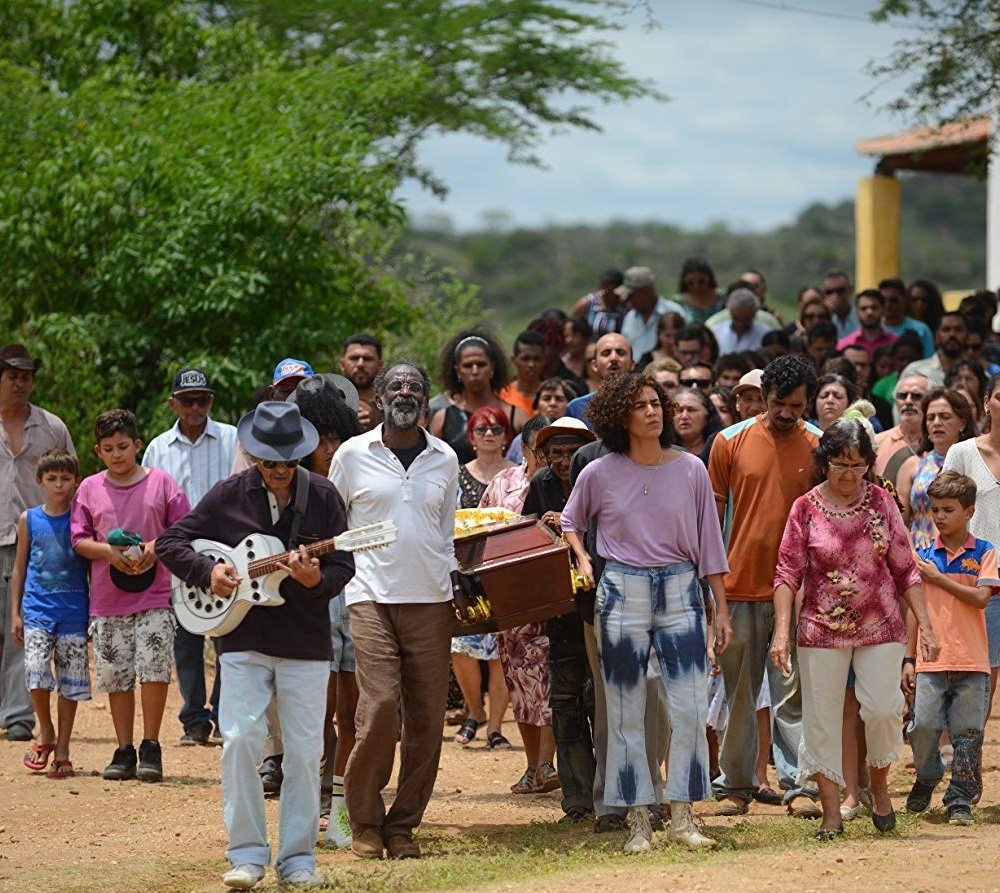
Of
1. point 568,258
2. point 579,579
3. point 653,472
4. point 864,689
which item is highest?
point 568,258

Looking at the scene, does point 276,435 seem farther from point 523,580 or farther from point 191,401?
point 191,401

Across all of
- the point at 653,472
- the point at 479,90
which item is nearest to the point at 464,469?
the point at 653,472

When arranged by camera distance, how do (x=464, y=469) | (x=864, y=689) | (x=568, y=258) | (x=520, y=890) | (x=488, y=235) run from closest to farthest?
(x=520, y=890), (x=864, y=689), (x=464, y=469), (x=568, y=258), (x=488, y=235)

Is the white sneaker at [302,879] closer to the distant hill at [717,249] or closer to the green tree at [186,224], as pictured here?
the green tree at [186,224]

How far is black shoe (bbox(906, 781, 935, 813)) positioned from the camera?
29.7 ft

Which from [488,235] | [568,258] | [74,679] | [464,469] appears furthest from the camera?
[488,235]

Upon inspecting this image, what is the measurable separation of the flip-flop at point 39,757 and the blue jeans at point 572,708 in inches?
138

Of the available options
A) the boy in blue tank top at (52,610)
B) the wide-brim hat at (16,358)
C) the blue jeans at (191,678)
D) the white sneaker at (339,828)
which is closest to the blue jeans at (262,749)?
the white sneaker at (339,828)

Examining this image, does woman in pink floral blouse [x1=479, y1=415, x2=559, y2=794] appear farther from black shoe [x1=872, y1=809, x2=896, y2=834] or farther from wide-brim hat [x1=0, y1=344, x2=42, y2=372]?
wide-brim hat [x1=0, y1=344, x2=42, y2=372]

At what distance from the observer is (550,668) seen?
9.32 meters

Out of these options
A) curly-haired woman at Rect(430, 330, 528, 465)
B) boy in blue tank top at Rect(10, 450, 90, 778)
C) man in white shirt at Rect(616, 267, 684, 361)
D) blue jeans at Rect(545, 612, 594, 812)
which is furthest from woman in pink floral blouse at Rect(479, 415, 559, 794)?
man in white shirt at Rect(616, 267, 684, 361)

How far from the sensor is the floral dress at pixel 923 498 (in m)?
10.1

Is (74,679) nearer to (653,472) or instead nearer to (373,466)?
(373,466)

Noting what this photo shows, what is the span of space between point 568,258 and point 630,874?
84.7 meters
